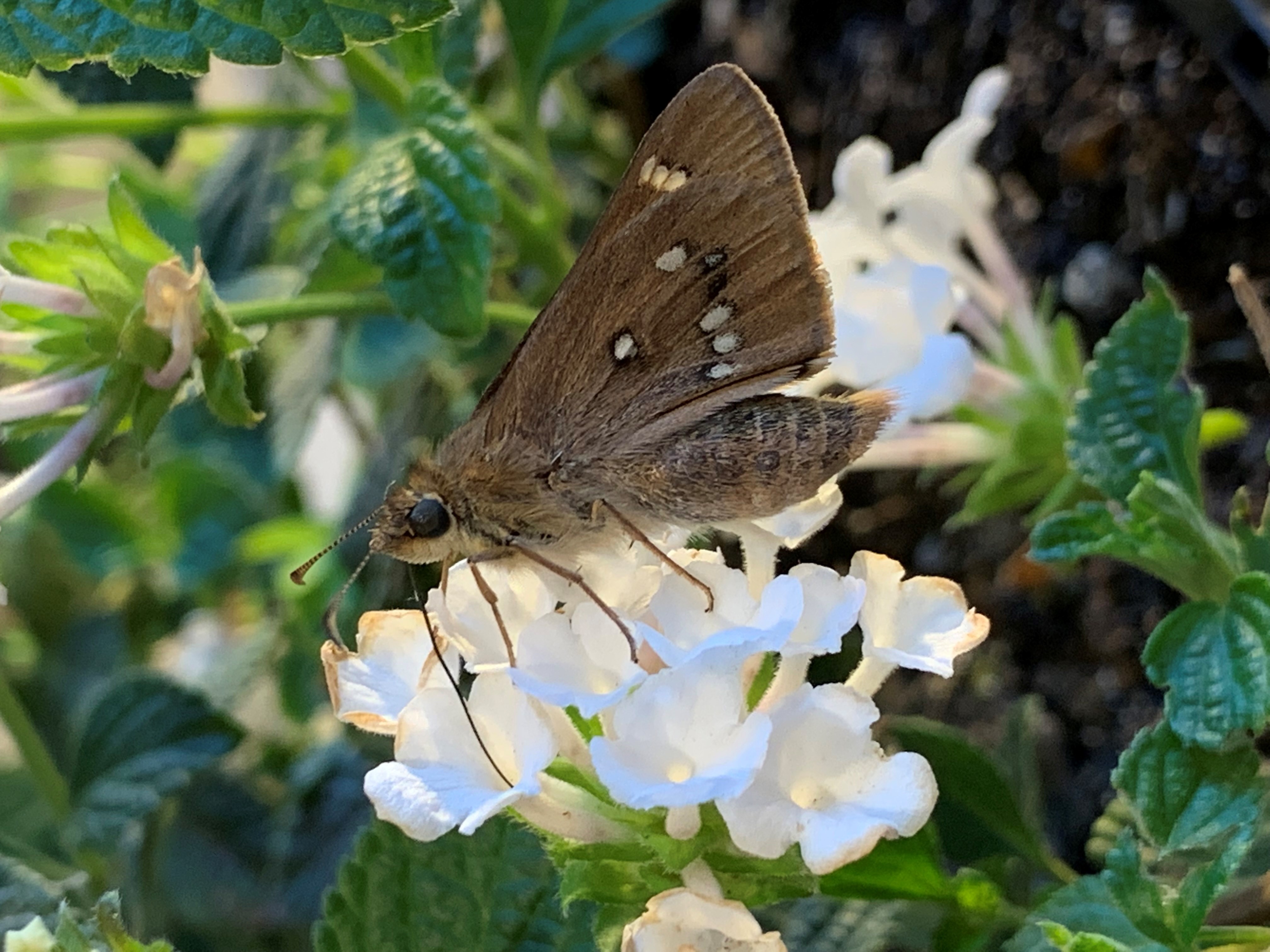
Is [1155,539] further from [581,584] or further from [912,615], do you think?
[581,584]

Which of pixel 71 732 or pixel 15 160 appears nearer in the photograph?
pixel 71 732

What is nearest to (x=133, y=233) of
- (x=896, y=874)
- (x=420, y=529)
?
(x=420, y=529)

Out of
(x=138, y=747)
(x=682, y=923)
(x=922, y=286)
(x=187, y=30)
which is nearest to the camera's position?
(x=682, y=923)

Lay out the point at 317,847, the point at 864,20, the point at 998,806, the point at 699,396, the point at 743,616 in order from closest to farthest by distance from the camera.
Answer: the point at 743,616 → the point at 699,396 → the point at 998,806 → the point at 317,847 → the point at 864,20

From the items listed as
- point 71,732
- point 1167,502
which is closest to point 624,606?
point 1167,502

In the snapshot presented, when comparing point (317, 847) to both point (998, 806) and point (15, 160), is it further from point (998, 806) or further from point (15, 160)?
point (15, 160)

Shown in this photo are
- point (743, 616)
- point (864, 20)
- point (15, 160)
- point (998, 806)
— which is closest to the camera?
point (743, 616)

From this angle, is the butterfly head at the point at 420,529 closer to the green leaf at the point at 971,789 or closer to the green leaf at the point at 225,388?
the green leaf at the point at 225,388
